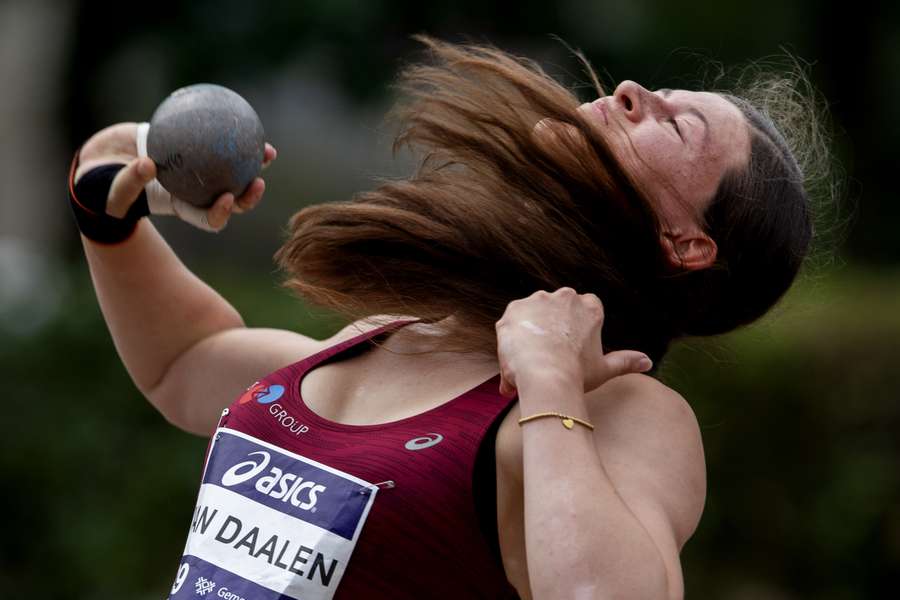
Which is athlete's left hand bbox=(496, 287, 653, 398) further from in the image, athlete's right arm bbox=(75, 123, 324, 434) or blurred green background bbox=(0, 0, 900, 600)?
blurred green background bbox=(0, 0, 900, 600)

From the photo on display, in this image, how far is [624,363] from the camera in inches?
97.0

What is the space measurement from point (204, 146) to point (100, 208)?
0.36 meters

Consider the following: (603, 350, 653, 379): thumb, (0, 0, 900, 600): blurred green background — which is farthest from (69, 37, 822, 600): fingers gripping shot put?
(0, 0, 900, 600): blurred green background

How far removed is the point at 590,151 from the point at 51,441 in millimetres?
4834

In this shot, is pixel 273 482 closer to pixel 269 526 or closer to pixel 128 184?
pixel 269 526

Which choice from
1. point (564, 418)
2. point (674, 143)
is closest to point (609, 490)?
point (564, 418)

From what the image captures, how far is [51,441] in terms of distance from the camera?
22.5 ft

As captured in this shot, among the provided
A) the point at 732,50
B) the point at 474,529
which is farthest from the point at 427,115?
the point at 732,50

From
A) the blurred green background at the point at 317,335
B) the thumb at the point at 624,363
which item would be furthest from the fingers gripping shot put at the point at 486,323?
the blurred green background at the point at 317,335

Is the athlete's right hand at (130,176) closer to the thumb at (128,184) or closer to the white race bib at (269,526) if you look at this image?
the thumb at (128,184)

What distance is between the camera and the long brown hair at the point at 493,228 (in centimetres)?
267

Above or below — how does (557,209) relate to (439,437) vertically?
above

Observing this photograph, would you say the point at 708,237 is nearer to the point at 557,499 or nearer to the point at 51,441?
the point at 557,499

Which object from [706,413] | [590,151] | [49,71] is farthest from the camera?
[49,71]
